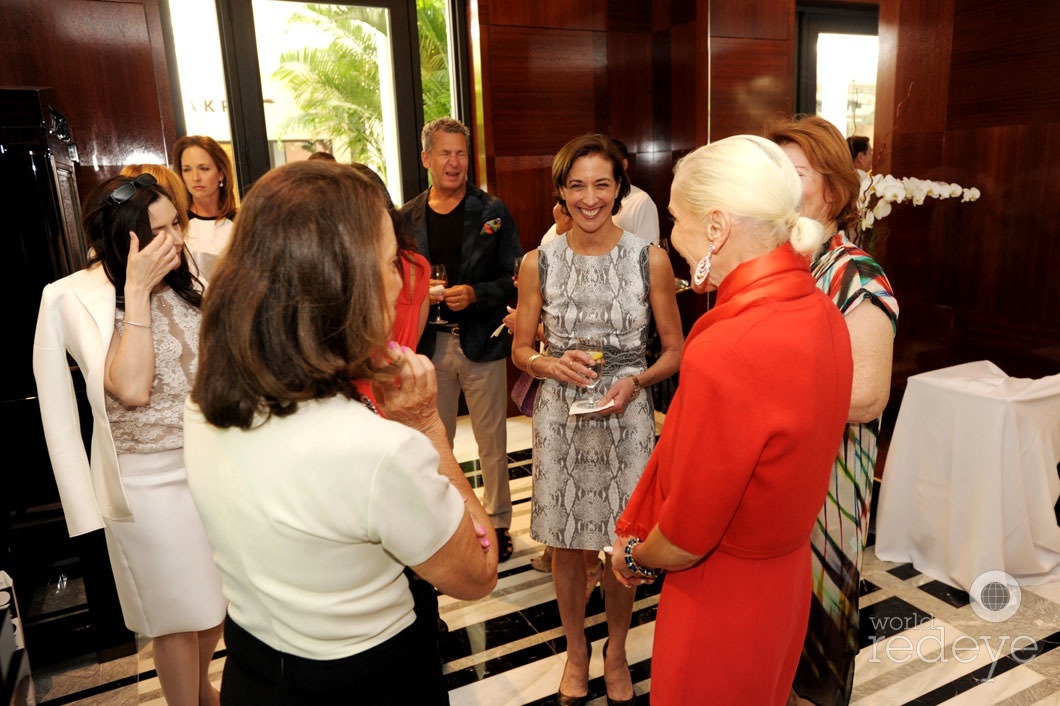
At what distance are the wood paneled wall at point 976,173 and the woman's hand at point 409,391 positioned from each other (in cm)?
328

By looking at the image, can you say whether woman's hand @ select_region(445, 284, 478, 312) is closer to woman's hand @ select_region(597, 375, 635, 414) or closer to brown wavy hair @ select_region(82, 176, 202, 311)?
woman's hand @ select_region(597, 375, 635, 414)

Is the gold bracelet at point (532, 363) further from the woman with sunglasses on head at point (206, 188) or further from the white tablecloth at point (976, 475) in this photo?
the white tablecloth at point (976, 475)

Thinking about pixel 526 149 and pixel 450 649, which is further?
pixel 526 149

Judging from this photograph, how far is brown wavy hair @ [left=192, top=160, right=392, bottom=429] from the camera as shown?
973 mm

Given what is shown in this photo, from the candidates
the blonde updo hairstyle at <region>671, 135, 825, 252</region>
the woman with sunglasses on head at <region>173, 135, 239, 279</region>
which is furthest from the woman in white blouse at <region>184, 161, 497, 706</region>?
the woman with sunglasses on head at <region>173, 135, 239, 279</region>

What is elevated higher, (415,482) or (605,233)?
(605,233)

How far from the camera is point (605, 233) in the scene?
7.57 ft

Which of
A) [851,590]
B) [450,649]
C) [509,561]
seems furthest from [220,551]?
[509,561]

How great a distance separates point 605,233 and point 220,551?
5.11ft

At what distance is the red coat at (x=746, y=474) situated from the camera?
119cm

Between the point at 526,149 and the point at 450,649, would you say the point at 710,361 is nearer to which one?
the point at 450,649

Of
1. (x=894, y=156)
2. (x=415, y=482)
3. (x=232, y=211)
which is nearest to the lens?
(x=415, y=482)

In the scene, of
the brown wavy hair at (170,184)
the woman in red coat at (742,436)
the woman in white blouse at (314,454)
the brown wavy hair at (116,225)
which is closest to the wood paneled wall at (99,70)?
the brown wavy hair at (170,184)

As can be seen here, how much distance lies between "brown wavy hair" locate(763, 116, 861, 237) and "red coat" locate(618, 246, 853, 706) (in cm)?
62
